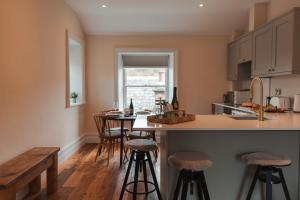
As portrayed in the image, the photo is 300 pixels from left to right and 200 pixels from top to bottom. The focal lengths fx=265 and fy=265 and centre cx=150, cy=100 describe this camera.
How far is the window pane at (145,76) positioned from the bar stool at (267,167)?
4.09 meters

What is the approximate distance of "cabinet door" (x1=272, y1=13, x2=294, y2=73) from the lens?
3.48m

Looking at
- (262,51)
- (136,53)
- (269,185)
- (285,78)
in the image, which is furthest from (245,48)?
(269,185)

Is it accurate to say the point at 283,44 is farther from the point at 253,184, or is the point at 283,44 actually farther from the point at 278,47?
the point at 253,184

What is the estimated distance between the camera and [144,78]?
630 centimetres

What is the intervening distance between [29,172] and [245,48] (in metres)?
4.10

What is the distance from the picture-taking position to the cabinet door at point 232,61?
5.41 meters

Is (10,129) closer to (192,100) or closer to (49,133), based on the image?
(49,133)

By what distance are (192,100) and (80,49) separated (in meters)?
2.67

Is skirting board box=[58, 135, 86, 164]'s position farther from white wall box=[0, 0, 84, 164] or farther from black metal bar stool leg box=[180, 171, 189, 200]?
black metal bar stool leg box=[180, 171, 189, 200]

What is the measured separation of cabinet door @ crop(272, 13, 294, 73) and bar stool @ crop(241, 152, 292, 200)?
1687 millimetres

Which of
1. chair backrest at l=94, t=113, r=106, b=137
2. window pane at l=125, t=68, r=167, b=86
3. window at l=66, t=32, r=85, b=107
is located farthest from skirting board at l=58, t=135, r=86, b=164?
window pane at l=125, t=68, r=167, b=86

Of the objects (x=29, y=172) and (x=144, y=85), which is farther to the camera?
(x=144, y=85)

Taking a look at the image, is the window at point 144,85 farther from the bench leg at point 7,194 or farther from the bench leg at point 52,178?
the bench leg at point 7,194

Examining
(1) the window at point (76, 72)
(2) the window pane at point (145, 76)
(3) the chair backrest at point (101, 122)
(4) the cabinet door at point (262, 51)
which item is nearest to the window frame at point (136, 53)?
(2) the window pane at point (145, 76)
